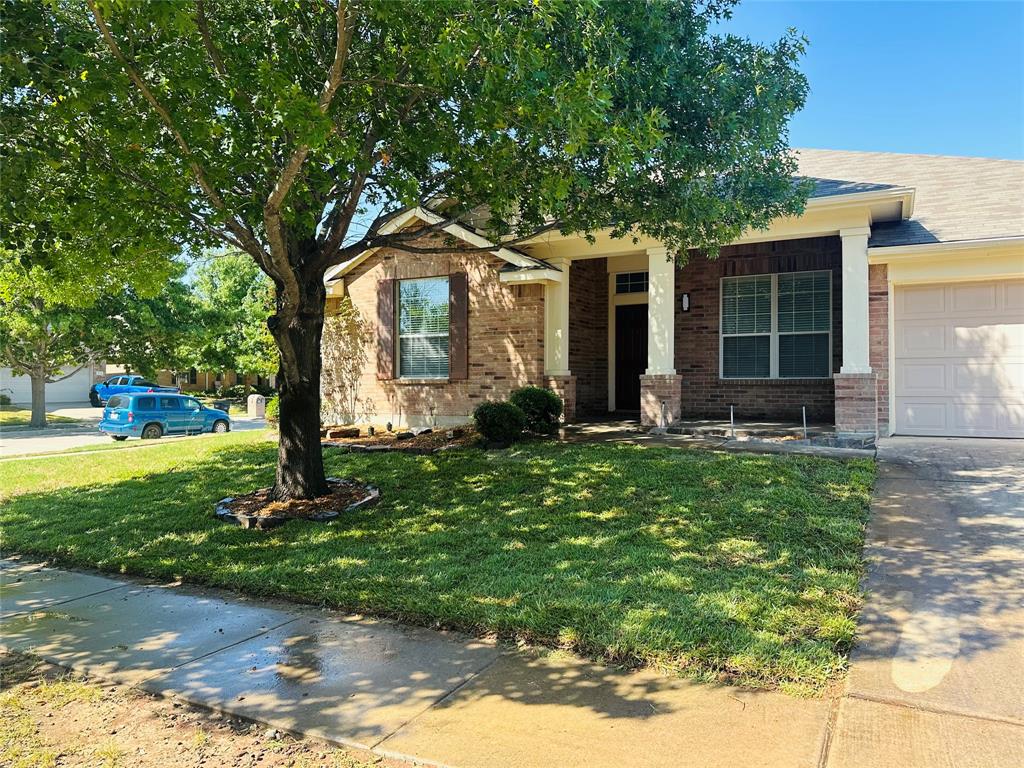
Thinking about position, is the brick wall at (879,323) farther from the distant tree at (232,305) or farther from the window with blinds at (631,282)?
the distant tree at (232,305)

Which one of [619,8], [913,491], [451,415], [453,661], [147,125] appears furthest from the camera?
[451,415]

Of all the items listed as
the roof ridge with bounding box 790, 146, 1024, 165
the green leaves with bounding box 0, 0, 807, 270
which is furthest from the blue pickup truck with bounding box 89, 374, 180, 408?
the roof ridge with bounding box 790, 146, 1024, 165

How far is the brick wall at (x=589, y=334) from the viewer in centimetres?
1349

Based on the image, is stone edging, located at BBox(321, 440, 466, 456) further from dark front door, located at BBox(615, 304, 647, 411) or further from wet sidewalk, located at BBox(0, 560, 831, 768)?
dark front door, located at BBox(615, 304, 647, 411)

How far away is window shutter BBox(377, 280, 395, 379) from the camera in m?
13.4

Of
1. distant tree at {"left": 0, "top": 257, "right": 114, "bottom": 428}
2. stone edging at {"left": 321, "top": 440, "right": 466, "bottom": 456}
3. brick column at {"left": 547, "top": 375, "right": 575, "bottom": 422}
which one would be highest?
distant tree at {"left": 0, "top": 257, "right": 114, "bottom": 428}

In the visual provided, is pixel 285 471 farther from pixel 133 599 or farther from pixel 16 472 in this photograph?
pixel 16 472

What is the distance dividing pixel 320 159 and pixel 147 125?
56.9 inches

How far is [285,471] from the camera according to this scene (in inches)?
311

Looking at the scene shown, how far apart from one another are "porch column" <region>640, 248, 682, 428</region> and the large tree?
2.60m

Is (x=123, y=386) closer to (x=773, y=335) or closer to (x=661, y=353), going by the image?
(x=661, y=353)

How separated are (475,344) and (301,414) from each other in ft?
17.0

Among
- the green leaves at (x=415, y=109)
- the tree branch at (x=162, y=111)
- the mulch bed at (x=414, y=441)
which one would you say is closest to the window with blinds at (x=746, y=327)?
the green leaves at (x=415, y=109)

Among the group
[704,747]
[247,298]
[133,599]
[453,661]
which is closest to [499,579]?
[453,661]
